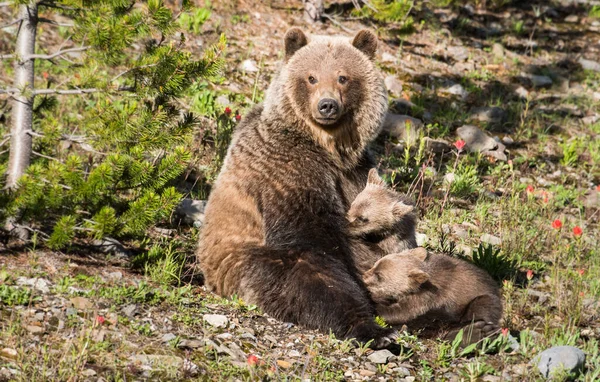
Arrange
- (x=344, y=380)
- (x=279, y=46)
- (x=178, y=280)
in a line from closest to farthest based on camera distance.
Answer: (x=344, y=380) → (x=178, y=280) → (x=279, y=46)

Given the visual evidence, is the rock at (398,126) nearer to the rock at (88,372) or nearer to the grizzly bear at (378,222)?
the grizzly bear at (378,222)

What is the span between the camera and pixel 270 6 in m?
12.6

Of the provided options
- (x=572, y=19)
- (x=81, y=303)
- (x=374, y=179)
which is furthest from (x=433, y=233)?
(x=572, y=19)

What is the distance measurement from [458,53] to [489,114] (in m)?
2.25

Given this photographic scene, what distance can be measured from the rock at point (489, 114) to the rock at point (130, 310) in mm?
7355

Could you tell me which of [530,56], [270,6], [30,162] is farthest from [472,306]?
[530,56]

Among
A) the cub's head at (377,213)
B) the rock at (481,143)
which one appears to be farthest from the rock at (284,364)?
the rock at (481,143)

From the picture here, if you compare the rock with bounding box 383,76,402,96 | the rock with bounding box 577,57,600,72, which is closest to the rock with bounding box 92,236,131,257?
the rock with bounding box 383,76,402,96

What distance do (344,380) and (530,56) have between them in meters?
10.6

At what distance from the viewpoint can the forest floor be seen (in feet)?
15.0

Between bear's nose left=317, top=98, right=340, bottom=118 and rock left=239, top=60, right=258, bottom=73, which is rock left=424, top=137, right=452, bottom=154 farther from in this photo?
bear's nose left=317, top=98, right=340, bottom=118

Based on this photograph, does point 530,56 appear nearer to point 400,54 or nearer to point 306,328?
point 400,54

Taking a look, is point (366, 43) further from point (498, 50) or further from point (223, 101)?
→ point (498, 50)

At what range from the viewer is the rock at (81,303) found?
4828 millimetres
